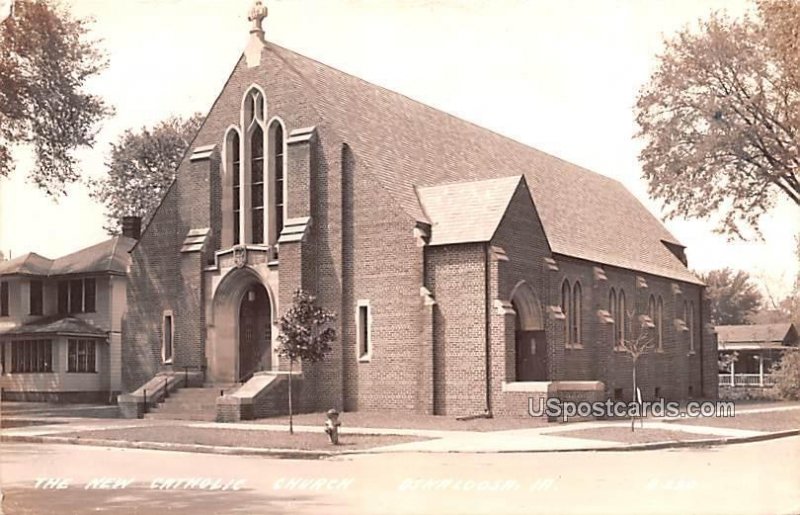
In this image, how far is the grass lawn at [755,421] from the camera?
29.5m

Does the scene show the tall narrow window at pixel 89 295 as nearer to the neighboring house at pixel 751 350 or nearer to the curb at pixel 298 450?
the curb at pixel 298 450

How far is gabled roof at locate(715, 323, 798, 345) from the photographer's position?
7081 centimetres

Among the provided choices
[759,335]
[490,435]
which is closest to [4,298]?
[490,435]

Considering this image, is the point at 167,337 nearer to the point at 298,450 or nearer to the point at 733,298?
the point at 298,450

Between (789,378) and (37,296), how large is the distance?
1406 inches

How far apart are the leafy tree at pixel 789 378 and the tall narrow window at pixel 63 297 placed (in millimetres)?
34094

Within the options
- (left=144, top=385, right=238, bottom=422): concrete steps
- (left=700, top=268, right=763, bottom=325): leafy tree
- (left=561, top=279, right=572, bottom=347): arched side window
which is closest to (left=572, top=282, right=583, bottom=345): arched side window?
(left=561, top=279, right=572, bottom=347): arched side window

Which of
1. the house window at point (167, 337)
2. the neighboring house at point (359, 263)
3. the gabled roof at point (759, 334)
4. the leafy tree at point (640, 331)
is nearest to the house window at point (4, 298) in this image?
the neighboring house at point (359, 263)

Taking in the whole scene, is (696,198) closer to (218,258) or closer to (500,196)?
(500,196)

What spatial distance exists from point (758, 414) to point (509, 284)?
33.1 feet

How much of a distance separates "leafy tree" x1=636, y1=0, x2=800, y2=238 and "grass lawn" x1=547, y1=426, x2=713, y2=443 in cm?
782

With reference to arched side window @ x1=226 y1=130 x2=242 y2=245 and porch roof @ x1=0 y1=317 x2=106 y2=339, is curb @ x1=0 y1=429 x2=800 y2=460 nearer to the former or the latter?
arched side window @ x1=226 y1=130 x2=242 y2=245

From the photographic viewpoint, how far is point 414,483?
1667cm

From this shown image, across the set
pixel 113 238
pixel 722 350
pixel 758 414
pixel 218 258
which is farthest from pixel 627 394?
pixel 722 350
